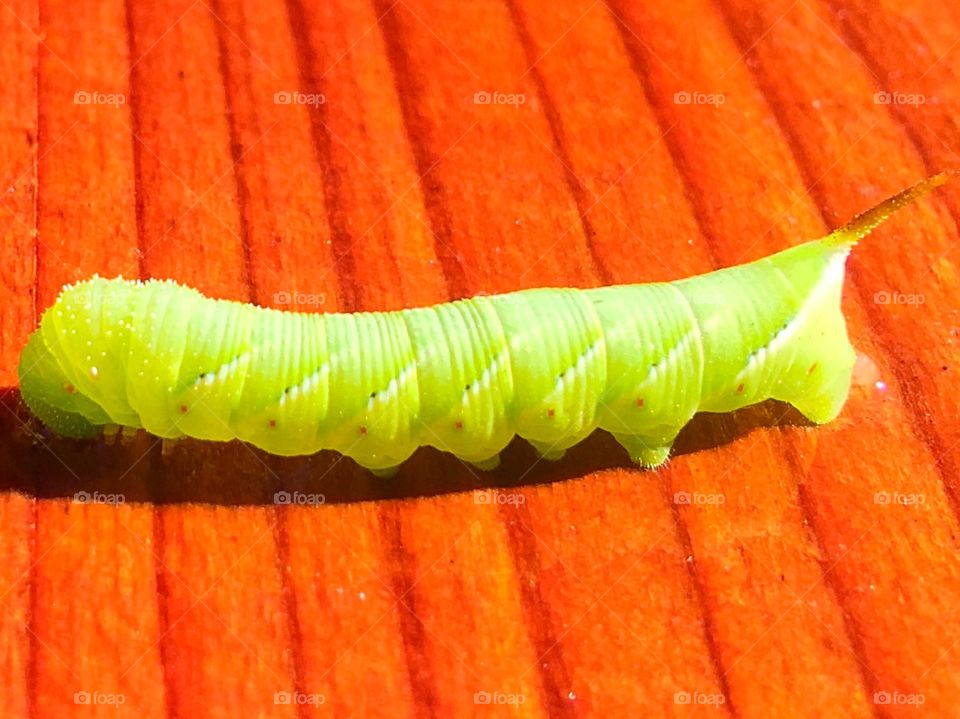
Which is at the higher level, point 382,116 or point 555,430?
point 382,116

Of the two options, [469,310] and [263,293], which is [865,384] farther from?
[263,293]

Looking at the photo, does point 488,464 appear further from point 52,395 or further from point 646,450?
point 52,395

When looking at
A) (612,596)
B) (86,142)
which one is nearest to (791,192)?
(612,596)

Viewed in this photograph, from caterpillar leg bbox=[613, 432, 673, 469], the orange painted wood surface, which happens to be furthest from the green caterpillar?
the orange painted wood surface

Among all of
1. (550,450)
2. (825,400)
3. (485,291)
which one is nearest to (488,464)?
(550,450)

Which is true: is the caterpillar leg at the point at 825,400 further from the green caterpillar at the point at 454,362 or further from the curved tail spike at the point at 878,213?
the curved tail spike at the point at 878,213

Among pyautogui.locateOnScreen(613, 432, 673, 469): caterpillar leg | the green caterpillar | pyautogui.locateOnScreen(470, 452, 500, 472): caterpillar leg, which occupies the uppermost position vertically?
the green caterpillar

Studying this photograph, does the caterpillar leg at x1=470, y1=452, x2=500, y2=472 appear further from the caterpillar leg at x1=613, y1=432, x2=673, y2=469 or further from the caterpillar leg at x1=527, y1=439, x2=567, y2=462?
the caterpillar leg at x1=613, y1=432, x2=673, y2=469
